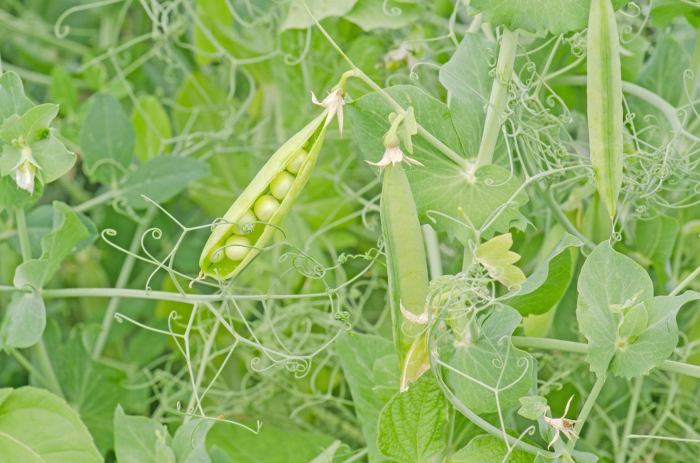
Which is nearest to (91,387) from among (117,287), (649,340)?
(117,287)

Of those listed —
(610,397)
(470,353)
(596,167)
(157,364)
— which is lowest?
(157,364)

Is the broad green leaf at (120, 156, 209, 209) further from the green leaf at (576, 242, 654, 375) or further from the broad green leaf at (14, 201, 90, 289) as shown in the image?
the green leaf at (576, 242, 654, 375)

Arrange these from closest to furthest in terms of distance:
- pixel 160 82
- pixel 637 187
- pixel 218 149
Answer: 1. pixel 637 187
2. pixel 218 149
3. pixel 160 82

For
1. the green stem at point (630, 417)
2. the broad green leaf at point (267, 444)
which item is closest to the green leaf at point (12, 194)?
the broad green leaf at point (267, 444)

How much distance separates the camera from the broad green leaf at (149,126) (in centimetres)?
88

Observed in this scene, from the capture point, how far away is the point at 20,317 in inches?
24.9

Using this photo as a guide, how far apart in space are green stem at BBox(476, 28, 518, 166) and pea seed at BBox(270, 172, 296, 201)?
0.12 meters

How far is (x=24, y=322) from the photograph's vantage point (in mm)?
631

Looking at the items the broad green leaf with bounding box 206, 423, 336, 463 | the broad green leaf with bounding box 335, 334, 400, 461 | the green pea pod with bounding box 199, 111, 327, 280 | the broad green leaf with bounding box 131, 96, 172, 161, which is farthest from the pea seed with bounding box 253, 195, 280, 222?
the broad green leaf with bounding box 131, 96, 172, 161

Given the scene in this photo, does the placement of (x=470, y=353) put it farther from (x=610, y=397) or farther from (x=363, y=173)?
(x=363, y=173)

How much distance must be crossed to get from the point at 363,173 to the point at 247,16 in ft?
0.62

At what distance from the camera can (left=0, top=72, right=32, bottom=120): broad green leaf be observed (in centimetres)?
60

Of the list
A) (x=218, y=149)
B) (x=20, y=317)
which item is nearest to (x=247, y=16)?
(x=218, y=149)

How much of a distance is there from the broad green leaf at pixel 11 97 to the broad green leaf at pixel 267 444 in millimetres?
278
